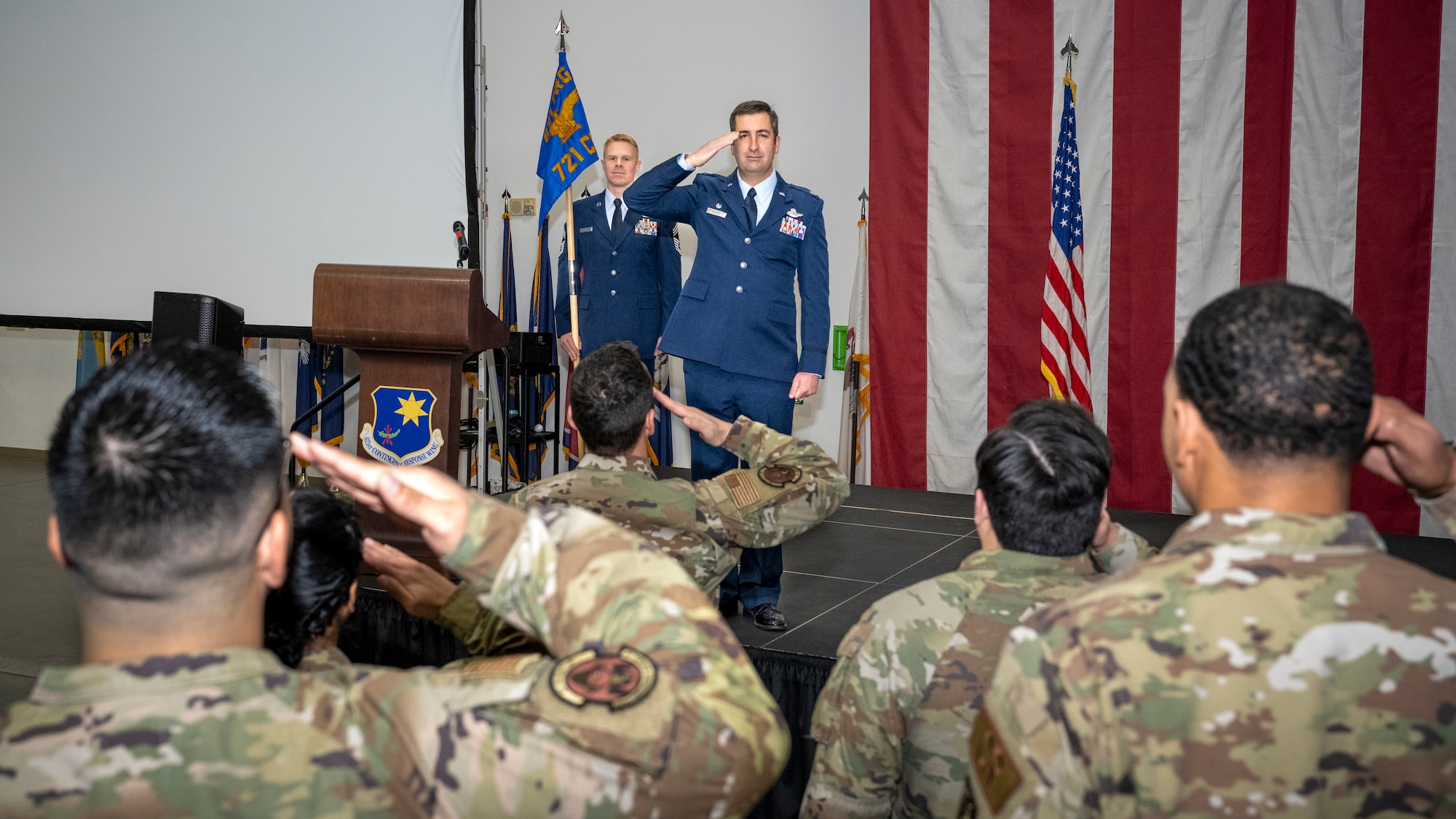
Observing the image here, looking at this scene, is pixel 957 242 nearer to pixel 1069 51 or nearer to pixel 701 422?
pixel 1069 51

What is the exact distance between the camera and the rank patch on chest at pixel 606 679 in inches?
26.2

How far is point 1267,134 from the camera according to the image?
168 inches

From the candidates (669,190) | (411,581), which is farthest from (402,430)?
(411,581)

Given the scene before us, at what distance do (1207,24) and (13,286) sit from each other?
5.96 m

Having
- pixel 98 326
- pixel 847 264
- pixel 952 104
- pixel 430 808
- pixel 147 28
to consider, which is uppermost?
pixel 147 28

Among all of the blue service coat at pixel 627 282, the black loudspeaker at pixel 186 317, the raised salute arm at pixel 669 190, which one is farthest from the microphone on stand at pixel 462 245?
the raised salute arm at pixel 669 190

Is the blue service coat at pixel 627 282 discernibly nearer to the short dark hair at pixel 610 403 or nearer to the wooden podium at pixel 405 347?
the wooden podium at pixel 405 347

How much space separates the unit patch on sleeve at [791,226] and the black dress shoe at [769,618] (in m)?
1.10

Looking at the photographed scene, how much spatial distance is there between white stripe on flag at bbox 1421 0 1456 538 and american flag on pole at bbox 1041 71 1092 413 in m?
1.41

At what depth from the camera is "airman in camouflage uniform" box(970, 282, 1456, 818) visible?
30.0 inches

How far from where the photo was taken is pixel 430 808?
0.69m

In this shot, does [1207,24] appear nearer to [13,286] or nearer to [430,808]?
[430,808]

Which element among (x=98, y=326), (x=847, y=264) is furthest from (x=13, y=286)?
(x=847, y=264)

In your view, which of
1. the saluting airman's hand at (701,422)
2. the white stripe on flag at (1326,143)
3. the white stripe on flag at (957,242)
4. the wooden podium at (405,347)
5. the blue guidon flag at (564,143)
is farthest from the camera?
the white stripe on flag at (957,242)
